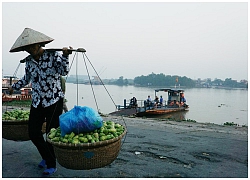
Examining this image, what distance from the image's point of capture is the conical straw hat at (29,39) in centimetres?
265

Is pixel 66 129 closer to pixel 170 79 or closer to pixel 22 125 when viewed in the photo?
pixel 22 125

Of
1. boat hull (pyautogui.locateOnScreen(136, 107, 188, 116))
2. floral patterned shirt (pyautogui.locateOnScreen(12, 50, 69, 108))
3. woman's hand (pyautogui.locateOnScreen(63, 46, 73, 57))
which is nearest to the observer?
woman's hand (pyautogui.locateOnScreen(63, 46, 73, 57))

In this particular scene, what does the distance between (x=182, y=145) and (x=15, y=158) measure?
111 inches

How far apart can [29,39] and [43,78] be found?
446 millimetres

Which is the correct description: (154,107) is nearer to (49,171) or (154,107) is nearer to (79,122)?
(49,171)

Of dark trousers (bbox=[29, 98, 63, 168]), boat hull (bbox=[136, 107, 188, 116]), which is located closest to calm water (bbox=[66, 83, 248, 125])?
dark trousers (bbox=[29, 98, 63, 168])

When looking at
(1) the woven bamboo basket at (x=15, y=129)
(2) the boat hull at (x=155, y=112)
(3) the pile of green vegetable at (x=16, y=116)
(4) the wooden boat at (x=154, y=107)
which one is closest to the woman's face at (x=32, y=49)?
(1) the woven bamboo basket at (x=15, y=129)

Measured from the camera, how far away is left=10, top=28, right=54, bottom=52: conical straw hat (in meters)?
2.65

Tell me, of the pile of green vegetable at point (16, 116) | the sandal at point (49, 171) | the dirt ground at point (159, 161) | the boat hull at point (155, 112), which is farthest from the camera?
the boat hull at point (155, 112)

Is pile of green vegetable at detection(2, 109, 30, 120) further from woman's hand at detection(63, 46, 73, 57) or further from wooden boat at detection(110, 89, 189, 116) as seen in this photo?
wooden boat at detection(110, 89, 189, 116)

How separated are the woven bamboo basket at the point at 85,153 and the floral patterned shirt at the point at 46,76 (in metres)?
0.65

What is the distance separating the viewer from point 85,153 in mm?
2316

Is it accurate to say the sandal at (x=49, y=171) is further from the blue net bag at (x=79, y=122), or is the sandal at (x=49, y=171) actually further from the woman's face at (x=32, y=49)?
the woman's face at (x=32, y=49)

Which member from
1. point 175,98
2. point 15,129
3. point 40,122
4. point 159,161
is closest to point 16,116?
point 15,129
